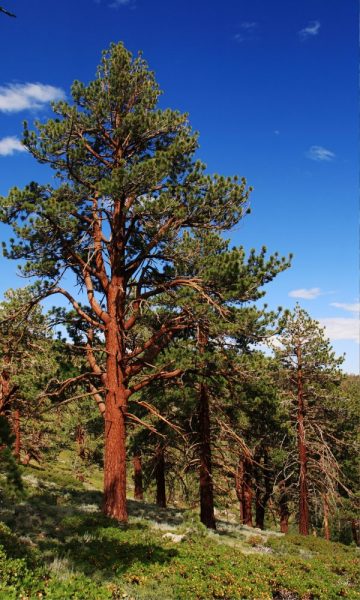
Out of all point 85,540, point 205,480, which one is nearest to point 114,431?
point 85,540

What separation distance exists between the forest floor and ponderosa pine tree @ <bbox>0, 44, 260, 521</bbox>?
187cm

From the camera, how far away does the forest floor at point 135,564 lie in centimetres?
734

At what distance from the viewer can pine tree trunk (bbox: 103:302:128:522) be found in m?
13.2

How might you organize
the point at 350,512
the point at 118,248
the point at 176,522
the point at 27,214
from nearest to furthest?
the point at 27,214, the point at 118,248, the point at 176,522, the point at 350,512

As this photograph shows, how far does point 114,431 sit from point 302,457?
1455cm

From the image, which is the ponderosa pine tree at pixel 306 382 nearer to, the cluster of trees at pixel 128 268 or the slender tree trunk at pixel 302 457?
the slender tree trunk at pixel 302 457

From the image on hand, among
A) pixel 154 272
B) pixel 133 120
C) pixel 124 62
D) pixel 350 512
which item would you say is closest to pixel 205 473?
pixel 154 272

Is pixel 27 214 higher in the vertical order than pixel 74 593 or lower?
higher

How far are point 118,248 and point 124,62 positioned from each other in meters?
6.12

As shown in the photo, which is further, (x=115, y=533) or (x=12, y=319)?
(x=12, y=319)

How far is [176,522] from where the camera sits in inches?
667

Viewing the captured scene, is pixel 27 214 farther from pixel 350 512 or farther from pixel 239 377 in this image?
pixel 350 512

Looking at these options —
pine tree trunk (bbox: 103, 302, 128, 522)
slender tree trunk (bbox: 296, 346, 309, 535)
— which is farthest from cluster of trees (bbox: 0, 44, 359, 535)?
slender tree trunk (bbox: 296, 346, 309, 535)

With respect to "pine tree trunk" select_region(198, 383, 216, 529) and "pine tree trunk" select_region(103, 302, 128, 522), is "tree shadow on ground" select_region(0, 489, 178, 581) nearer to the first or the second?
"pine tree trunk" select_region(103, 302, 128, 522)
